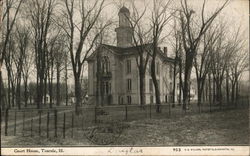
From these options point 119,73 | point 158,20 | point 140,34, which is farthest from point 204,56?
point 119,73

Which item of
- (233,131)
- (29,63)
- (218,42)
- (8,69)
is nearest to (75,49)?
(29,63)

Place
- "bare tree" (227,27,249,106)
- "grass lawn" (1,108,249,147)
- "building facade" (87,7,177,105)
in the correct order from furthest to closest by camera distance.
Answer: "building facade" (87,7,177,105) < "bare tree" (227,27,249,106) < "grass lawn" (1,108,249,147)

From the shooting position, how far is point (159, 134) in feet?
15.6

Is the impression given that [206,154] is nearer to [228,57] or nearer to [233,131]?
[233,131]

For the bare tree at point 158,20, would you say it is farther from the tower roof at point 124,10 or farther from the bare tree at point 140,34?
the tower roof at point 124,10

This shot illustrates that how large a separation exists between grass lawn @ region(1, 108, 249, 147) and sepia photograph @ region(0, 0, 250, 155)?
0.07ft

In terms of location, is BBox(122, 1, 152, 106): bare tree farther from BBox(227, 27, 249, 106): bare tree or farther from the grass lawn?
BBox(227, 27, 249, 106): bare tree

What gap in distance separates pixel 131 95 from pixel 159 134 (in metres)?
2.40

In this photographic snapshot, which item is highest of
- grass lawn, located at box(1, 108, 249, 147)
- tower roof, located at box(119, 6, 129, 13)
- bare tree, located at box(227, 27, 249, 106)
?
tower roof, located at box(119, 6, 129, 13)

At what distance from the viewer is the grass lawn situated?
15.0 ft

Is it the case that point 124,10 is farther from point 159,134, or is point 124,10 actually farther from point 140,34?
point 159,134

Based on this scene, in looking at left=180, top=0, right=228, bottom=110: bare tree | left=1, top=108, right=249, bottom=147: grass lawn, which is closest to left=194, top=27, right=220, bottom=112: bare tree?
left=180, top=0, right=228, bottom=110: bare tree

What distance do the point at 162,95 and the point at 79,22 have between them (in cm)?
668

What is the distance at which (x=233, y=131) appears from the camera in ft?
15.7
